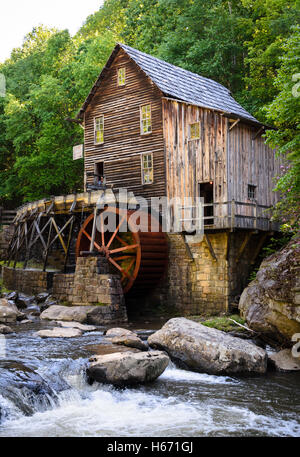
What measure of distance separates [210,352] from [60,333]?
154 inches

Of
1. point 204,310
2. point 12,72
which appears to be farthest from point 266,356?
point 12,72

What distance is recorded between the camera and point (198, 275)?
1505 centimetres

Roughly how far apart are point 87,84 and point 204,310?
13825 millimetres

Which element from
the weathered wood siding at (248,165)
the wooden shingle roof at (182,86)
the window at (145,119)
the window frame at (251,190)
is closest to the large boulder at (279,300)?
the weathered wood siding at (248,165)

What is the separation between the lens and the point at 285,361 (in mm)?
9664

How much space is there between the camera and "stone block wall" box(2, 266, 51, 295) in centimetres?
1751

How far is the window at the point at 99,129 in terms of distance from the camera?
61.4ft

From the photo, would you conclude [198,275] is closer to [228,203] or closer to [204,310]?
[204,310]

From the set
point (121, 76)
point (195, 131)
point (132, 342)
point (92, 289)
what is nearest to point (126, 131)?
point (121, 76)

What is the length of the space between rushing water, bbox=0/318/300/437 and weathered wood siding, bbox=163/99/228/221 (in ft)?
22.4

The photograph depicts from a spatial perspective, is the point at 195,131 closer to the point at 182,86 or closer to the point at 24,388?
the point at 182,86

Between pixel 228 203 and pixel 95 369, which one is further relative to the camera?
pixel 228 203

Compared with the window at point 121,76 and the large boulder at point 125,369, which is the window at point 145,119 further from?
the large boulder at point 125,369

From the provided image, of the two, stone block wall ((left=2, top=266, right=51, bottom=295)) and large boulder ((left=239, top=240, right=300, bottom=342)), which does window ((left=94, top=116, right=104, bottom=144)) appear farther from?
large boulder ((left=239, top=240, right=300, bottom=342))
